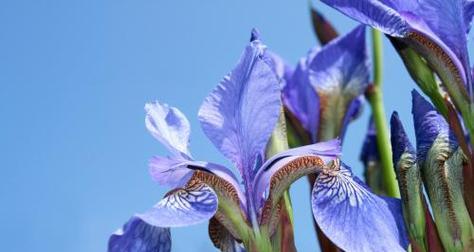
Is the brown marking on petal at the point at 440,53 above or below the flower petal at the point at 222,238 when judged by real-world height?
above

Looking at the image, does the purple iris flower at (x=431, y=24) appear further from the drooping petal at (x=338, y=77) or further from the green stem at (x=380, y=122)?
the drooping petal at (x=338, y=77)

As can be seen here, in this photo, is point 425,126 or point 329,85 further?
point 329,85

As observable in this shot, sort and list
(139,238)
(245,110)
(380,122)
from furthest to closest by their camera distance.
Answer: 1. (380,122)
2. (245,110)
3. (139,238)

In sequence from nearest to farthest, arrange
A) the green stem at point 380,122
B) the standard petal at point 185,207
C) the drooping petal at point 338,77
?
the standard petal at point 185,207 → the green stem at point 380,122 → the drooping petal at point 338,77

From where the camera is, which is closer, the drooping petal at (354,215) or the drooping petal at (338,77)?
the drooping petal at (354,215)

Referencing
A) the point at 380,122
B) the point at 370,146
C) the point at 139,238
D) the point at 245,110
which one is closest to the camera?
the point at 139,238

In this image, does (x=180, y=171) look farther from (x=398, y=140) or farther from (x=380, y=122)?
(x=380, y=122)

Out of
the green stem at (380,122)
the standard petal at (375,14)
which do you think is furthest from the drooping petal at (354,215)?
the green stem at (380,122)

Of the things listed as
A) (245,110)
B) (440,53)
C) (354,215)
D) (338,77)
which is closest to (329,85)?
(338,77)
